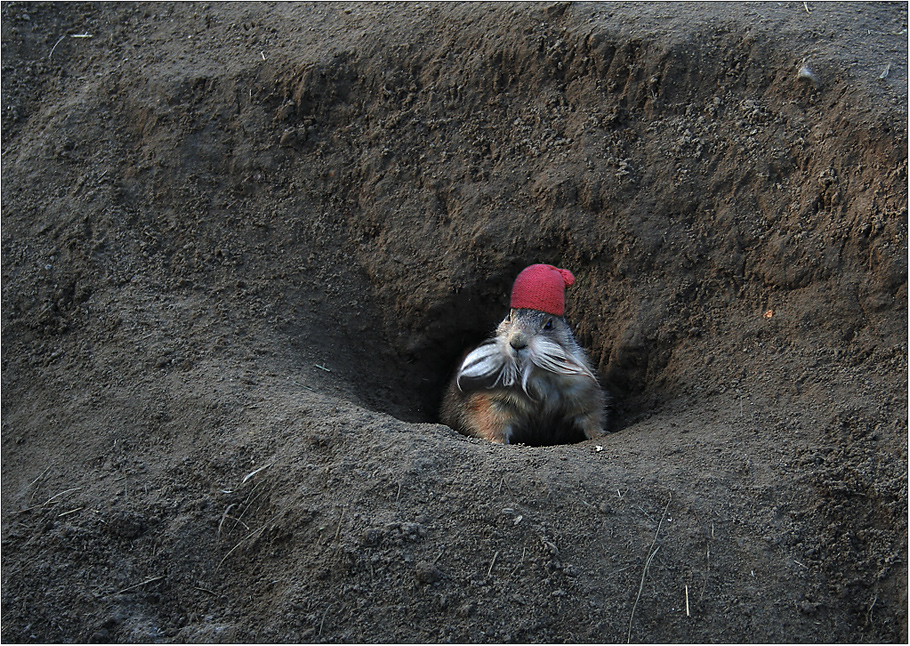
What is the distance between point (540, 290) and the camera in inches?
196

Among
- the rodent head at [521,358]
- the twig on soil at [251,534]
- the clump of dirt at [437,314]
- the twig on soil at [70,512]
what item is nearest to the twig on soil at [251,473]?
the clump of dirt at [437,314]

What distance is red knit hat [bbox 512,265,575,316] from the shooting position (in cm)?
499

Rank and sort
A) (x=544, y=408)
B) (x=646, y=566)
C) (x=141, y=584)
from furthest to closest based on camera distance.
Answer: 1. (x=544, y=408)
2. (x=141, y=584)
3. (x=646, y=566)

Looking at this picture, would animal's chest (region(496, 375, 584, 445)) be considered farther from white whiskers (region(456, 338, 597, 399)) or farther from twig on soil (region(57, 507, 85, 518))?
twig on soil (region(57, 507, 85, 518))

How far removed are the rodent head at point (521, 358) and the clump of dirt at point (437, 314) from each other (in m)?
0.59

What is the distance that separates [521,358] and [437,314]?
3.68 ft

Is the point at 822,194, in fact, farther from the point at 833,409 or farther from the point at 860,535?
the point at 860,535

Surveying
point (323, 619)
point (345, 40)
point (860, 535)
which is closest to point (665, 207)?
point (860, 535)

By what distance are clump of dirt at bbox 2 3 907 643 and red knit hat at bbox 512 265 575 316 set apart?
63 centimetres

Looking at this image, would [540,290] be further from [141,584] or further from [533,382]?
[141,584]

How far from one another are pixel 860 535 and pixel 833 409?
76cm

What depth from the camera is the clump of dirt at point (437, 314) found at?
3432 millimetres

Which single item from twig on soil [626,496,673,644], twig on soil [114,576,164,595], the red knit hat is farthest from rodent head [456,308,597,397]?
twig on soil [114,576,164,595]

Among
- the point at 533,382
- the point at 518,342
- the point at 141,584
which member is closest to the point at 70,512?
the point at 141,584
